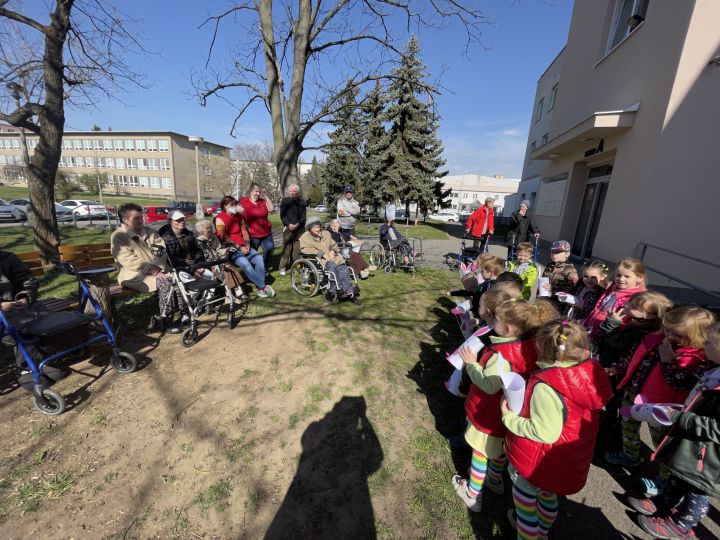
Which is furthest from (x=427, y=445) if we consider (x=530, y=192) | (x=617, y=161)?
(x=530, y=192)

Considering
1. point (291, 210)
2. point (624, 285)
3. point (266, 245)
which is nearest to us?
point (624, 285)

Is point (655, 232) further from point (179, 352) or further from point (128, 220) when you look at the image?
point (128, 220)

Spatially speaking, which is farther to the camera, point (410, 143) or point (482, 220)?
point (410, 143)

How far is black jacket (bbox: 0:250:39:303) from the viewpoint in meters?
3.02

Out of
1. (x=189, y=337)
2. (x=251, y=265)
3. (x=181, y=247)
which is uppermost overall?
(x=181, y=247)

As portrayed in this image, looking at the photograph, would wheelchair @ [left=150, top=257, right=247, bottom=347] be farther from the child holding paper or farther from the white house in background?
the white house in background

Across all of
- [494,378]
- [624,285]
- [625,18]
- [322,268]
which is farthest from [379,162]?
[494,378]

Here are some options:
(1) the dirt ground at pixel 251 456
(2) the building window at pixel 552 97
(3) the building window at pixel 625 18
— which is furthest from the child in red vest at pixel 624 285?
(2) the building window at pixel 552 97

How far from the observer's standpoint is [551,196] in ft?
41.2

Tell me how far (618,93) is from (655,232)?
4259mm

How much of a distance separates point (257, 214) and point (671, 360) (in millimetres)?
6088

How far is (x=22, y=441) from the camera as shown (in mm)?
2475

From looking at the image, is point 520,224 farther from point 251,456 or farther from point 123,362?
point 123,362

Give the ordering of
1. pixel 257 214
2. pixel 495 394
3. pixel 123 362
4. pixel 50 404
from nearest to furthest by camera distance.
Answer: pixel 495 394 → pixel 50 404 → pixel 123 362 → pixel 257 214
